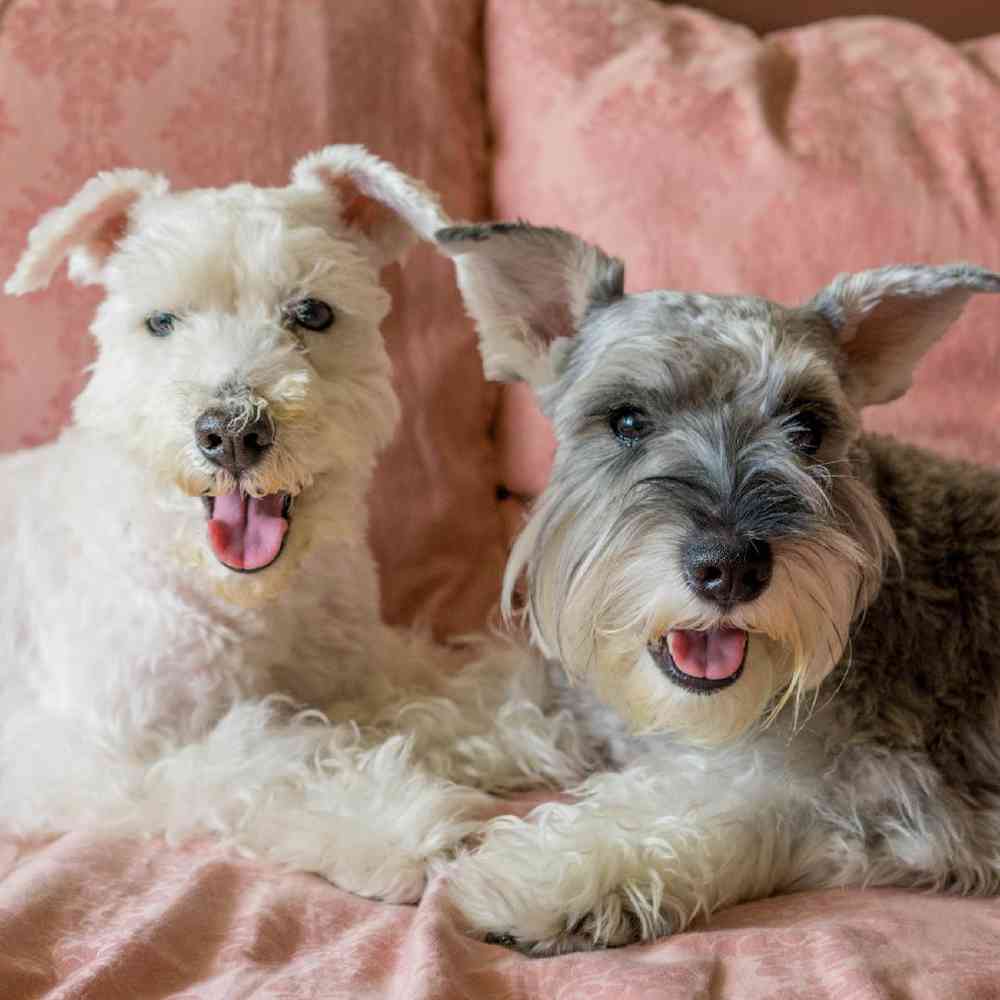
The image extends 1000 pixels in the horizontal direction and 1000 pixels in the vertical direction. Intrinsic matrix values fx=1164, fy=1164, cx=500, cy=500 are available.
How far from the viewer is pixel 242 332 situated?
2.13 metres

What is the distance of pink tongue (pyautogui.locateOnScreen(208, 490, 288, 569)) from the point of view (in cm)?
209

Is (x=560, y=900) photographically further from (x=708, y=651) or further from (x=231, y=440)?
(x=231, y=440)

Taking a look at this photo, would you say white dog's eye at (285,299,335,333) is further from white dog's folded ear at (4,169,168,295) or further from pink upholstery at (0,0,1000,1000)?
pink upholstery at (0,0,1000,1000)

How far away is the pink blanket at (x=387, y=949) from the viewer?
62.4 inches

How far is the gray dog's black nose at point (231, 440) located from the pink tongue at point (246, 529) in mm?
136

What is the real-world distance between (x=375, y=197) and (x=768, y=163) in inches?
43.8

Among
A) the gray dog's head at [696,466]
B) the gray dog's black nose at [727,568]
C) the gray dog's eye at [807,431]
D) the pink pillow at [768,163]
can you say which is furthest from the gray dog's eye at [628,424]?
the pink pillow at [768,163]

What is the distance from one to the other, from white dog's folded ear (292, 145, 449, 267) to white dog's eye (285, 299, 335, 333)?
25 centimetres

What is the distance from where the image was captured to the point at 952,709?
2.10m

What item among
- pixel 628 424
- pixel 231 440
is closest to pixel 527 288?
pixel 628 424

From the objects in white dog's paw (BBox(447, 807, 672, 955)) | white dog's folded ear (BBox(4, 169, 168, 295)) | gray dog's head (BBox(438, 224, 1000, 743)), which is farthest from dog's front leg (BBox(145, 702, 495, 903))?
white dog's folded ear (BBox(4, 169, 168, 295))

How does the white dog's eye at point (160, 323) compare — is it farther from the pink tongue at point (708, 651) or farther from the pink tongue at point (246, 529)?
the pink tongue at point (708, 651)

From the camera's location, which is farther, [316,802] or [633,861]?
[316,802]

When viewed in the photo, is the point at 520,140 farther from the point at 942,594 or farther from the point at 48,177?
the point at 942,594
